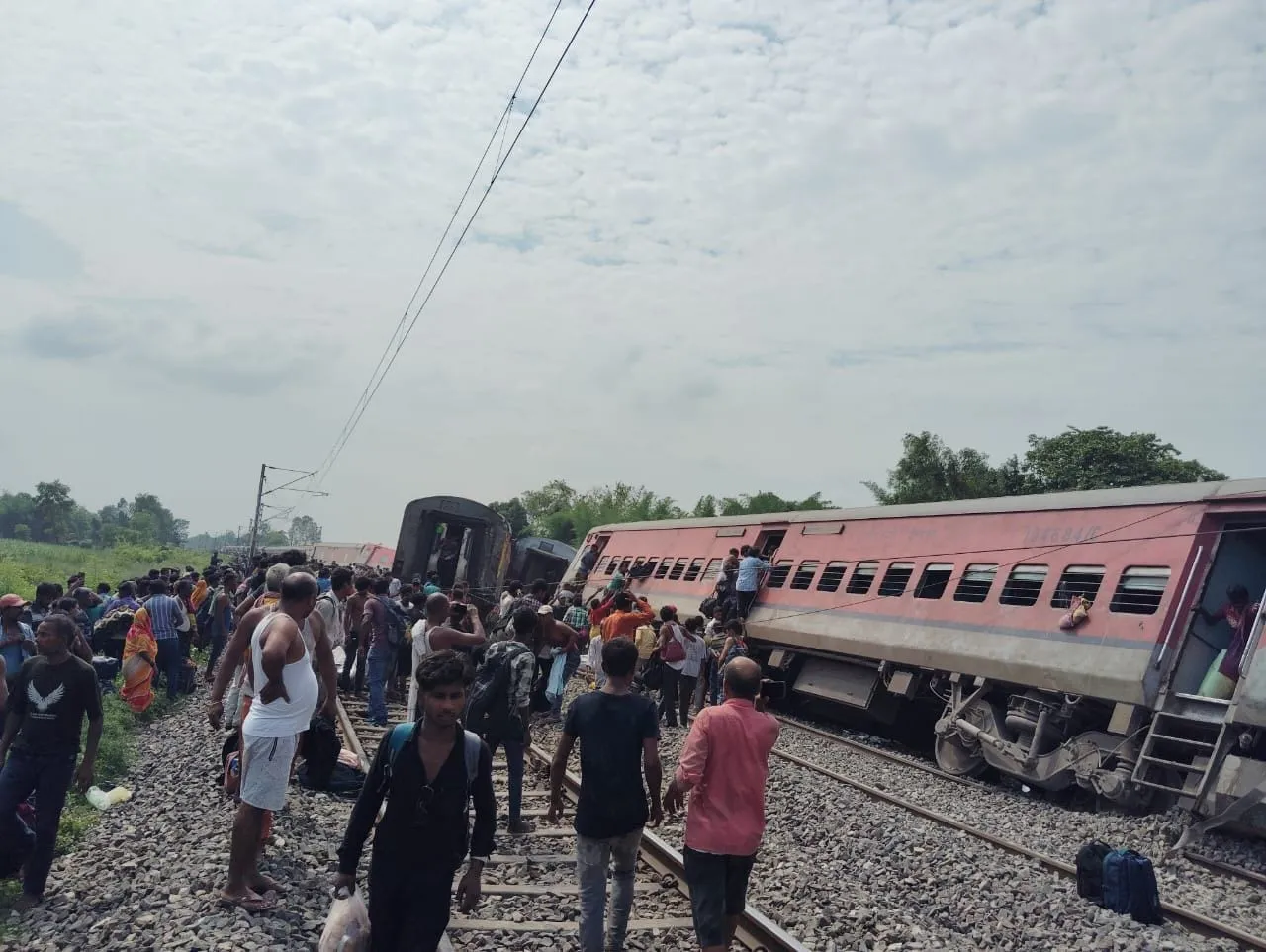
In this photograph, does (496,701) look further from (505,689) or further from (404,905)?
(404,905)

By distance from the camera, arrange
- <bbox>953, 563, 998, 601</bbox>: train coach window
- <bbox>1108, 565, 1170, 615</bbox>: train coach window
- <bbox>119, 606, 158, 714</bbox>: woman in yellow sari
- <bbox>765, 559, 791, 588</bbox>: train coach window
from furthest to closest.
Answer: <bbox>765, 559, 791, 588</bbox>: train coach window → <bbox>953, 563, 998, 601</bbox>: train coach window → <bbox>119, 606, 158, 714</bbox>: woman in yellow sari → <bbox>1108, 565, 1170, 615</bbox>: train coach window

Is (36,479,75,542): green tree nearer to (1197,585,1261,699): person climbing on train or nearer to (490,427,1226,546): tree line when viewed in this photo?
(490,427,1226,546): tree line

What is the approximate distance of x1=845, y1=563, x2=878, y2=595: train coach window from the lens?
1516 cm

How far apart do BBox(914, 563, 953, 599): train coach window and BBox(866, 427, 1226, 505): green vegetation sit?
1029 inches

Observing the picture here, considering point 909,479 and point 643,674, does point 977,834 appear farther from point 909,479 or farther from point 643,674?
point 909,479

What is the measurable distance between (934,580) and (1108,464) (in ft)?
98.5

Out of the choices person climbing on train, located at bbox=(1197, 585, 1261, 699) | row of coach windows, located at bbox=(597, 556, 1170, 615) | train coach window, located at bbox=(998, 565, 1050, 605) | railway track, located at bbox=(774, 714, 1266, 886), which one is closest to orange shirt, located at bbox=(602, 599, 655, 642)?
railway track, located at bbox=(774, 714, 1266, 886)

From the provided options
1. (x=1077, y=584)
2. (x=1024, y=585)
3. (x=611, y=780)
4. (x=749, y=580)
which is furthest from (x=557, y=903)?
(x=749, y=580)

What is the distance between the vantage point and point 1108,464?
132 feet

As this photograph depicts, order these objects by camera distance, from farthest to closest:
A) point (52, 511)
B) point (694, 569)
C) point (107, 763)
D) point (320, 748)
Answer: point (52, 511) → point (694, 569) → point (107, 763) → point (320, 748)

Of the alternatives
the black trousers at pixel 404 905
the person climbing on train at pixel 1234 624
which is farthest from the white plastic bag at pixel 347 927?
the person climbing on train at pixel 1234 624

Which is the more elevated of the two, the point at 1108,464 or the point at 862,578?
the point at 1108,464

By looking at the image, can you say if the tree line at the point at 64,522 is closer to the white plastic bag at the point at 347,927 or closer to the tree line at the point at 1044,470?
the tree line at the point at 1044,470

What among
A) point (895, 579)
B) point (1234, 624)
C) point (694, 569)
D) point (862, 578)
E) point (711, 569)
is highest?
point (1234, 624)
